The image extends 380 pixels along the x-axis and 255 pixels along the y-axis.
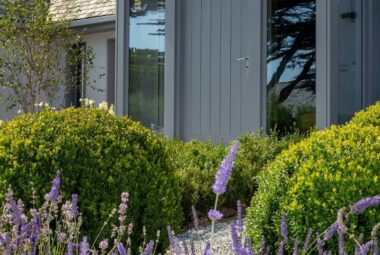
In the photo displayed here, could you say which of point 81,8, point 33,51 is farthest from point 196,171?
point 81,8

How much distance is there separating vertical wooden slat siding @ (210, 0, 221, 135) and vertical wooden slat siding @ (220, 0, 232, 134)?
0.21 feet

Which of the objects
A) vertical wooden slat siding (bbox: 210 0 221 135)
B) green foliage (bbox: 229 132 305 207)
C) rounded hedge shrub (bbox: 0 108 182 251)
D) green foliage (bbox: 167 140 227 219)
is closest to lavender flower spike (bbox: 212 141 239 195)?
rounded hedge shrub (bbox: 0 108 182 251)

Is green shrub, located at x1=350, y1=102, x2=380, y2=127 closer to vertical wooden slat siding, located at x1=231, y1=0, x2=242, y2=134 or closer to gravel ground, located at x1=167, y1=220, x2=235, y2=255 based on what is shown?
gravel ground, located at x1=167, y1=220, x2=235, y2=255

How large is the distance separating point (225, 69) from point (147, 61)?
1.64 m

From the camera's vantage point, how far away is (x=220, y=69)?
7.97 m

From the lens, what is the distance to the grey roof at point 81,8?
42.2 ft

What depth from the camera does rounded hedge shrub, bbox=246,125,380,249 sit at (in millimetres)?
3090

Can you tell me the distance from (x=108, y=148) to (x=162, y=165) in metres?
0.42

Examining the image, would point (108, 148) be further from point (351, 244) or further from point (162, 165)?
point (351, 244)

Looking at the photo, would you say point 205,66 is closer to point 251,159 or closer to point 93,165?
point 251,159

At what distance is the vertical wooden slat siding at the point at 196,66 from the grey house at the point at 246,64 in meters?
0.01

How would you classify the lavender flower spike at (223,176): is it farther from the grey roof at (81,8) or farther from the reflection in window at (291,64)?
the grey roof at (81,8)

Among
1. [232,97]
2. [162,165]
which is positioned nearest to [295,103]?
[232,97]

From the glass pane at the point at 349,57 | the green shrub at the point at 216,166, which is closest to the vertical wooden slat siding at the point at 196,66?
the green shrub at the point at 216,166
